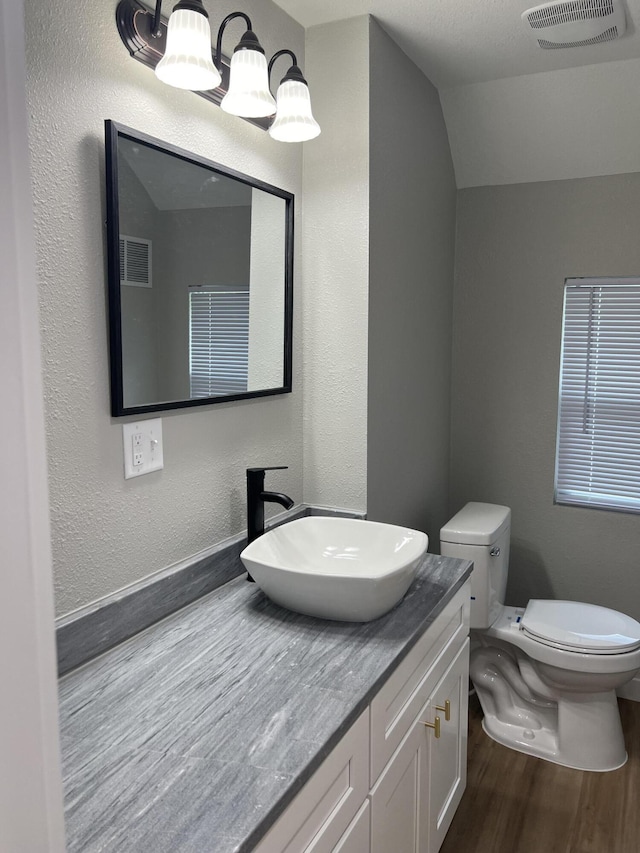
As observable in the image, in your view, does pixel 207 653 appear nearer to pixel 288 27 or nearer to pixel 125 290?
pixel 125 290

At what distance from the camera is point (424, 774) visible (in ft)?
5.53

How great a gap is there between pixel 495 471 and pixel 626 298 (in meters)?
0.90

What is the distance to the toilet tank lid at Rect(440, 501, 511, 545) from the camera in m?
2.52

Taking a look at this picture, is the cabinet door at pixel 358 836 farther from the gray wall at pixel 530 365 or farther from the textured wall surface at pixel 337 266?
the gray wall at pixel 530 365

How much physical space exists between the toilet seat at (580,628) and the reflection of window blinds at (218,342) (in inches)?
55.7

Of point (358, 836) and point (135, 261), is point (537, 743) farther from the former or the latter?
point (135, 261)

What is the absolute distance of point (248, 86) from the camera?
155cm

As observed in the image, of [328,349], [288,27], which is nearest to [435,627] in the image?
[328,349]

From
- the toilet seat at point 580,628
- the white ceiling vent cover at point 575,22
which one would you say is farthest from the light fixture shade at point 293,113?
the toilet seat at point 580,628

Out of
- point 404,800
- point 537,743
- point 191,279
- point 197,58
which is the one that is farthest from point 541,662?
point 197,58

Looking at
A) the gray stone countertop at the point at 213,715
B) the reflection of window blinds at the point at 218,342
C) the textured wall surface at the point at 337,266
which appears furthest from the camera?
the textured wall surface at the point at 337,266

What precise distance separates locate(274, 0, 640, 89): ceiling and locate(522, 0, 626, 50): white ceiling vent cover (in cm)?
3

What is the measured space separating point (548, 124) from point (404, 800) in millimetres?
2363

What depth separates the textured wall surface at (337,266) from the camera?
2.04 m
